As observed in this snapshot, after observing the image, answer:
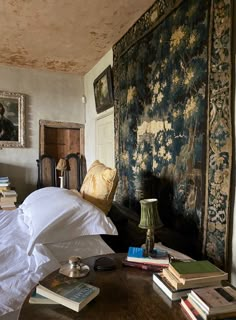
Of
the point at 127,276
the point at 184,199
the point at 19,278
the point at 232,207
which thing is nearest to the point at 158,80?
the point at 184,199

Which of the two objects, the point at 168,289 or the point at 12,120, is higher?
the point at 12,120

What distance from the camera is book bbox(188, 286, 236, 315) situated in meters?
0.80

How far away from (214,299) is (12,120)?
3.69 meters

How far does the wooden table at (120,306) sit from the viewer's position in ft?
2.85

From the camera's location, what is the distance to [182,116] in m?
1.77

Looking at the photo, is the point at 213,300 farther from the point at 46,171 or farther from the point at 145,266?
the point at 46,171

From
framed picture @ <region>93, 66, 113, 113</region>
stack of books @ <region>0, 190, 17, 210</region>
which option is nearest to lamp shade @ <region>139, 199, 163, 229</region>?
framed picture @ <region>93, 66, 113, 113</region>

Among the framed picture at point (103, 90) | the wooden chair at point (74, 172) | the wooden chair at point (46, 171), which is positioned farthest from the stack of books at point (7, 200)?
the framed picture at point (103, 90)

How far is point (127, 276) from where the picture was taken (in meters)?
1.15

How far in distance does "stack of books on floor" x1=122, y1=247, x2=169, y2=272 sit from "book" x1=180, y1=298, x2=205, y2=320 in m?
0.29

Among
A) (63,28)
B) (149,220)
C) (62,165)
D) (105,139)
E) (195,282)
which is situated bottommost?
(195,282)

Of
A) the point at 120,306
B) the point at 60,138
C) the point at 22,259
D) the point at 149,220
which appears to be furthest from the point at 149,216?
the point at 60,138

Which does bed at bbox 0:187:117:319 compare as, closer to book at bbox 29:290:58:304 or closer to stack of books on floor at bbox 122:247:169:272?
book at bbox 29:290:58:304

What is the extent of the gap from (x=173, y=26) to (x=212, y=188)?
1.18 m
